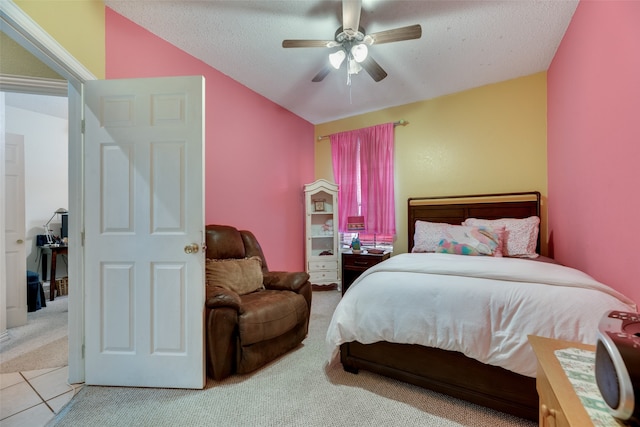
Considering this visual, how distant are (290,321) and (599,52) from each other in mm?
2890

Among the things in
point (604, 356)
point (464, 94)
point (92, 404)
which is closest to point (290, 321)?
point (92, 404)

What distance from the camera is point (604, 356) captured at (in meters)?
0.70

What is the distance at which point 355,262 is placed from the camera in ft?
11.8

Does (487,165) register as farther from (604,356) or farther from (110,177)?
(110,177)

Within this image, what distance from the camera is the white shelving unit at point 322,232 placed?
4.03 meters

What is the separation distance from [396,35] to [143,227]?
224 cm

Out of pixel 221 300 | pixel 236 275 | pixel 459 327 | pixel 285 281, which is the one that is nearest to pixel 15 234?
pixel 236 275

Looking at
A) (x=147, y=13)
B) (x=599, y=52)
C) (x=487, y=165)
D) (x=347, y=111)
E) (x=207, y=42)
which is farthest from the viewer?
(x=347, y=111)

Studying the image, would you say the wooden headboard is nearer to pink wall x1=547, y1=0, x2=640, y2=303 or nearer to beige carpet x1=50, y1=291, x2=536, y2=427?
pink wall x1=547, y1=0, x2=640, y2=303

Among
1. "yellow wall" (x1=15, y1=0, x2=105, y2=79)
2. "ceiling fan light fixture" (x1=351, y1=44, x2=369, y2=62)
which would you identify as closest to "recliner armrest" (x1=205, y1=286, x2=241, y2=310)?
"yellow wall" (x1=15, y1=0, x2=105, y2=79)

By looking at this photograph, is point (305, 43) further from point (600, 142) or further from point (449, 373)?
point (449, 373)

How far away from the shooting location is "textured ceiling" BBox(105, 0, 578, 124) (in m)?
2.03

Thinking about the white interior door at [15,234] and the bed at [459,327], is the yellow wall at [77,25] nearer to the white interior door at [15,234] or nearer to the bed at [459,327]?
the white interior door at [15,234]

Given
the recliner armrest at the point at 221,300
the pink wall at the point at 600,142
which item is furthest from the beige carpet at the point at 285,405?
the pink wall at the point at 600,142
